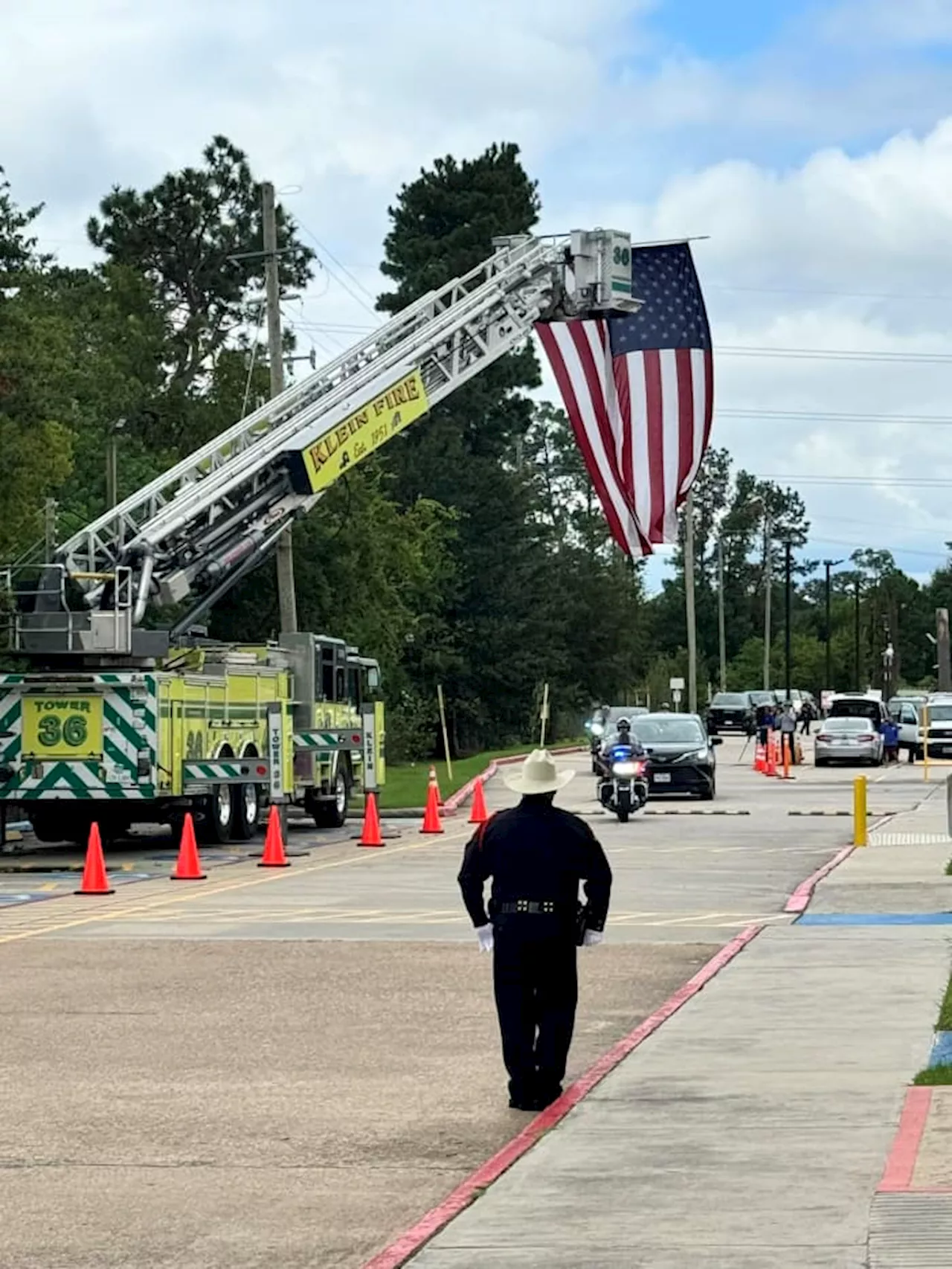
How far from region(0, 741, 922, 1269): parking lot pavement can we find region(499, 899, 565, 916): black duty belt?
95cm

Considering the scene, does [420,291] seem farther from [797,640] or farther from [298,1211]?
[298,1211]

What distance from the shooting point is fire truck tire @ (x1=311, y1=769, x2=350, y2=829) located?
34.2 meters

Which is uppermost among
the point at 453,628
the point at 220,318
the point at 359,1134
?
the point at 220,318

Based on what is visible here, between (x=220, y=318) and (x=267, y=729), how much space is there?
49.5 m

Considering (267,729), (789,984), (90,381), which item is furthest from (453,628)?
(789,984)

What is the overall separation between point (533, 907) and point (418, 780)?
37703mm

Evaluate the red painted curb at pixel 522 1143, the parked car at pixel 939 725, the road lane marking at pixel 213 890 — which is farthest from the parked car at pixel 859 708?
the red painted curb at pixel 522 1143

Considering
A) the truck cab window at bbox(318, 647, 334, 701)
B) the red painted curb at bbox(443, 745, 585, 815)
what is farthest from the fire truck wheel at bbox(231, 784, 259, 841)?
the red painted curb at bbox(443, 745, 585, 815)

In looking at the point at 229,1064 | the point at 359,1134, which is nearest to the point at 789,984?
the point at 229,1064

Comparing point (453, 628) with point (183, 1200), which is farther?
point (453, 628)

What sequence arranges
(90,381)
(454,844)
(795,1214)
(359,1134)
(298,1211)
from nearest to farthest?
(795,1214) → (298,1211) → (359,1134) → (454,844) → (90,381)

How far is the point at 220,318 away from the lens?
258ft

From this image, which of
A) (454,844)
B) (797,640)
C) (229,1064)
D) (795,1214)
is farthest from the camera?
(797,640)

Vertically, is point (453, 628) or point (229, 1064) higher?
point (453, 628)
